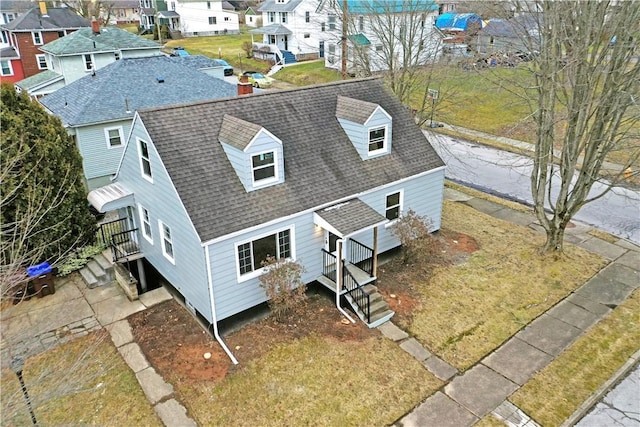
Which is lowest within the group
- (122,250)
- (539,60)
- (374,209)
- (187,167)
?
(122,250)

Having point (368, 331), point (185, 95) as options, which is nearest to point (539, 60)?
point (368, 331)

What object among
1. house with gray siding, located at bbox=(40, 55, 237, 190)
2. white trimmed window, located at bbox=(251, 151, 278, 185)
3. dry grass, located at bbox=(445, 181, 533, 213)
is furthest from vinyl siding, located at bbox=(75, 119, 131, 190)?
dry grass, located at bbox=(445, 181, 533, 213)

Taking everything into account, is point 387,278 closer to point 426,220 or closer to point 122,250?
point 426,220

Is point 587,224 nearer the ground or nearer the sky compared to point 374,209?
nearer the ground

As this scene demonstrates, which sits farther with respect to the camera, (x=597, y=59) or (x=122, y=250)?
(x=122, y=250)

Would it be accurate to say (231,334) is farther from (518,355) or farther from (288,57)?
(288,57)

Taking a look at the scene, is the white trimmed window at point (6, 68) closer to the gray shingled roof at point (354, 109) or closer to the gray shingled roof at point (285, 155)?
the gray shingled roof at point (285, 155)

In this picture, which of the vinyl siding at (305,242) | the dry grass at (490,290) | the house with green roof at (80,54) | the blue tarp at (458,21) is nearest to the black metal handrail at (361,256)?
the vinyl siding at (305,242)
